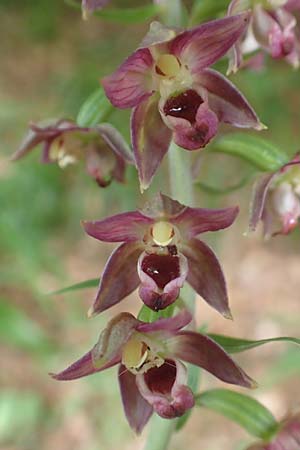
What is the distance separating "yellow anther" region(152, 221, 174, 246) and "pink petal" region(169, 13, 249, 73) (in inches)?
11.6

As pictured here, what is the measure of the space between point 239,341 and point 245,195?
3.86 meters

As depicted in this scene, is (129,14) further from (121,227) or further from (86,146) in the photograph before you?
(121,227)

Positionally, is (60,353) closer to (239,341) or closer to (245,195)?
(245,195)

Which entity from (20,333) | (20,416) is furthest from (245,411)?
(20,333)

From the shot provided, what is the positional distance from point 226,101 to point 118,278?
0.39 meters

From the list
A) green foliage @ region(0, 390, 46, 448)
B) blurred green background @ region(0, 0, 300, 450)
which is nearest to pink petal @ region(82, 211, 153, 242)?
blurred green background @ region(0, 0, 300, 450)

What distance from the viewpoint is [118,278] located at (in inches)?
63.0

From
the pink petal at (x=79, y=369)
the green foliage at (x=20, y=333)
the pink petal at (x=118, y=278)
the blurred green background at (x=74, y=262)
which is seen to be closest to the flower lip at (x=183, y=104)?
the pink petal at (x=118, y=278)

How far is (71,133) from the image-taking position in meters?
1.94

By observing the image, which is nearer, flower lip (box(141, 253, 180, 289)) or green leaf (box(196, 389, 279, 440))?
flower lip (box(141, 253, 180, 289))

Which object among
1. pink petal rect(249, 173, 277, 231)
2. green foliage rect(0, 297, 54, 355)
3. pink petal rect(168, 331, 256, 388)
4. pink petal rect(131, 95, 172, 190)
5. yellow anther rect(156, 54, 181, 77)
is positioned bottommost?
green foliage rect(0, 297, 54, 355)

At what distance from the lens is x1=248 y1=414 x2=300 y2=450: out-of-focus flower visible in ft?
5.91

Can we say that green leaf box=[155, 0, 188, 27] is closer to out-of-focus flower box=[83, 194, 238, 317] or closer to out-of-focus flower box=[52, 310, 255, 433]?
out-of-focus flower box=[83, 194, 238, 317]

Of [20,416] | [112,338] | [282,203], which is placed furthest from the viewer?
[20,416]
